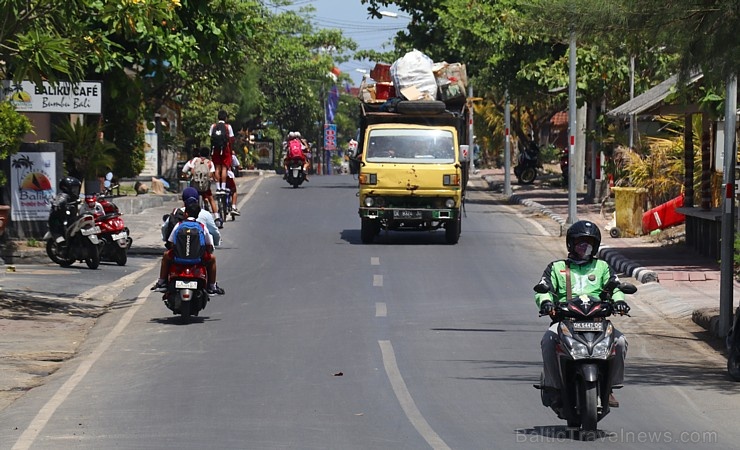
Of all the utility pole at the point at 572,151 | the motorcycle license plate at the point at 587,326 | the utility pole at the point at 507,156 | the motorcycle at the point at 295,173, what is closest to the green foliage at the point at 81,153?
the utility pole at the point at 572,151

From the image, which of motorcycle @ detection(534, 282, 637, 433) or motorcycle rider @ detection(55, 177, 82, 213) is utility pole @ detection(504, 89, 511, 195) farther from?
motorcycle @ detection(534, 282, 637, 433)

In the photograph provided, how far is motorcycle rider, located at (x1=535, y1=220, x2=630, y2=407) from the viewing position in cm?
998

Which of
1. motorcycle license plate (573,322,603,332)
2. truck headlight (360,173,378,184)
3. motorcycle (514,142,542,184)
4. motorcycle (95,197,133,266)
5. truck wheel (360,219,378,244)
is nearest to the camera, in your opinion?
motorcycle license plate (573,322,603,332)

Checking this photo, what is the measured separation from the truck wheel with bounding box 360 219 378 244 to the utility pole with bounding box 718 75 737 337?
460 inches

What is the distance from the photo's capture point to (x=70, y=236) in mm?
23281

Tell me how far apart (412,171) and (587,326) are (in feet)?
55.9

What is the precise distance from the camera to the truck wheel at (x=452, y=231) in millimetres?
26906

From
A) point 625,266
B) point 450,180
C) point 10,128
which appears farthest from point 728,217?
point 10,128

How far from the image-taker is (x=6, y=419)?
425 inches

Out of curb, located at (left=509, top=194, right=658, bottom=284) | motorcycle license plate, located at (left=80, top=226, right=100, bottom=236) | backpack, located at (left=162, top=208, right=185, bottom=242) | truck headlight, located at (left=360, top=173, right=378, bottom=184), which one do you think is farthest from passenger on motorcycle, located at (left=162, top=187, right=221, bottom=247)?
truck headlight, located at (left=360, top=173, right=378, bottom=184)

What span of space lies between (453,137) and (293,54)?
46994 millimetres

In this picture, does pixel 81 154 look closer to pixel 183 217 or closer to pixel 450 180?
pixel 450 180

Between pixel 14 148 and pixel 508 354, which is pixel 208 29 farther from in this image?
pixel 508 354

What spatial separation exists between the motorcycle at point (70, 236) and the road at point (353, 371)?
40.2 inches
